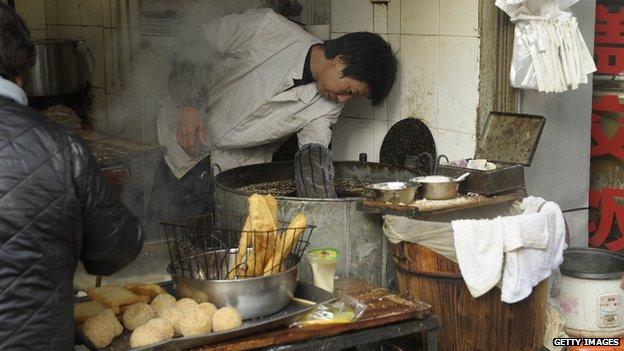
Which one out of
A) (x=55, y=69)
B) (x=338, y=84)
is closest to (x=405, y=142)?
(x=338, y=84)

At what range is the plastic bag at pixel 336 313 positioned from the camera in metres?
3.73

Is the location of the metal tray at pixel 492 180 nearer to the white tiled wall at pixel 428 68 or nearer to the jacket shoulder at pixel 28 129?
the white tiled wall at pixel 428 68

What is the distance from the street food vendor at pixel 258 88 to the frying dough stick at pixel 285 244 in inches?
76.6

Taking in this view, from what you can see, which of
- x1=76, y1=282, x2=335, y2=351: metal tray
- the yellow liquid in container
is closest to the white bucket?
the yellow liquid in container

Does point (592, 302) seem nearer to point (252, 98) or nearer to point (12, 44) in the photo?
point (252, 98)

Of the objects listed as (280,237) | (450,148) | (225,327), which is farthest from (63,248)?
(450,148)

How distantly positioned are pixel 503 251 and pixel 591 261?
1517 millimetres

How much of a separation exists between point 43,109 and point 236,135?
2.55 metres

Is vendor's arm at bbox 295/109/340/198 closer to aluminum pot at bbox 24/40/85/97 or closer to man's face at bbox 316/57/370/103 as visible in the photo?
man's face at bbox 316/57/370/103

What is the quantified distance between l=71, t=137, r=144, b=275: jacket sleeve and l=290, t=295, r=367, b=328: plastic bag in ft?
3.03

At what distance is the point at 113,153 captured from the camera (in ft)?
19.9

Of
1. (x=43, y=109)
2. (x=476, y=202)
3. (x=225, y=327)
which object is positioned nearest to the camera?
(x=225, y=327)

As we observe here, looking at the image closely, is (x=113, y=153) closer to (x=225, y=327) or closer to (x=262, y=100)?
(x=262, y=100)

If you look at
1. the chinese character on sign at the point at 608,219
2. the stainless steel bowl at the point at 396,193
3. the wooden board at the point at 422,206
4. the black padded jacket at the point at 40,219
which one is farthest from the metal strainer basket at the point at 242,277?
the chinese character on sign at the point at 608,219
